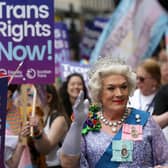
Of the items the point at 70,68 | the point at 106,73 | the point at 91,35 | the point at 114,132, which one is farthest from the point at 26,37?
the point at 91,35

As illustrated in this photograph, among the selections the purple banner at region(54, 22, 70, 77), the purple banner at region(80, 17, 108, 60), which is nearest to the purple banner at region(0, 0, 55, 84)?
the purple banner at region(54, 22, 70, 77)

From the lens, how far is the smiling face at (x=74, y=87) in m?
8.46

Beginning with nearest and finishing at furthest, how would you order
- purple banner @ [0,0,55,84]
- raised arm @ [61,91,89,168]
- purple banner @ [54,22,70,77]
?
1. raised arm @ [61,91,89,168]
2. purple banner @ [0,0,55,84]
3. purple banner @ [54,22,70,77]

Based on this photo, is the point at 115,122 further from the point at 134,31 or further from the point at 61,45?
the point at 61,45

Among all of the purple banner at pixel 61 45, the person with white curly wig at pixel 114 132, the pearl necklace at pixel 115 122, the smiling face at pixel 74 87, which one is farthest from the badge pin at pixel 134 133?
the purple banner at pixel 61 45

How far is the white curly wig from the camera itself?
18.0 feet

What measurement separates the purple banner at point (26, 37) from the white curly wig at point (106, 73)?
1.37 m

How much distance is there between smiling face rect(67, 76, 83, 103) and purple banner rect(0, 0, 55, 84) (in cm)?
161

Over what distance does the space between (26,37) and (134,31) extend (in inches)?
195

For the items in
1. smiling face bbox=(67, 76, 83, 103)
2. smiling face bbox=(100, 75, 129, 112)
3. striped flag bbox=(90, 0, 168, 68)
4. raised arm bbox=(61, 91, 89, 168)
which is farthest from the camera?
striped flag bbox=(90, 0, 168, 68)

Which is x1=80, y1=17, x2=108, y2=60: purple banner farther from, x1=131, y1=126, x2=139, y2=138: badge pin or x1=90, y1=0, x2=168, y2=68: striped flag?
x1=131, y1=126, x2=139, y2=138: badge pin

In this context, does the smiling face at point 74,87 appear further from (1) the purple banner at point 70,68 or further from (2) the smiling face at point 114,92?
(2) the smiling face at point 114,92

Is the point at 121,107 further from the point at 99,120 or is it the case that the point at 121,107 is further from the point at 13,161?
the point at 13,161

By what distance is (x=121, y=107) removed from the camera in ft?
17.7
